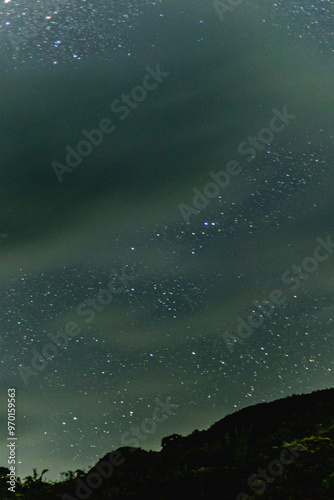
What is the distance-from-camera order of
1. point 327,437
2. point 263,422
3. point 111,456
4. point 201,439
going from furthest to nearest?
point 263,422 < point 201,439 < point 111,456 < point 327,437

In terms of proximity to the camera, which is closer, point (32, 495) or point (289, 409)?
point (32, 495)

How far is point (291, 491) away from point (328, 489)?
34 centimetres

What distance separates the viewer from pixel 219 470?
5.64m

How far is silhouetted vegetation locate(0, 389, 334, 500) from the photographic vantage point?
5.27m

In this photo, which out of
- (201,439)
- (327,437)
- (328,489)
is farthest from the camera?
(201,439)

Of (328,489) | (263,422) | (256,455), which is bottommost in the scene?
(328,489)

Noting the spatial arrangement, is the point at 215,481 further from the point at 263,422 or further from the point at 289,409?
the point at 289,409

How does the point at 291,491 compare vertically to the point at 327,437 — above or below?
below

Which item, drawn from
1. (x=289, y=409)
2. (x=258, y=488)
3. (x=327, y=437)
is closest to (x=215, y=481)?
(x=258, y=488)

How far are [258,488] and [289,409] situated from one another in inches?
122

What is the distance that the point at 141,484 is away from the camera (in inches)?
228

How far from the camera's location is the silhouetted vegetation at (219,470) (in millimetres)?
5273

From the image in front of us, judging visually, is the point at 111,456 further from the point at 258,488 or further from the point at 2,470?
the point at 258,488

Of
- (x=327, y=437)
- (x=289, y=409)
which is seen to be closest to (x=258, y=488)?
(x=327, y=437)
